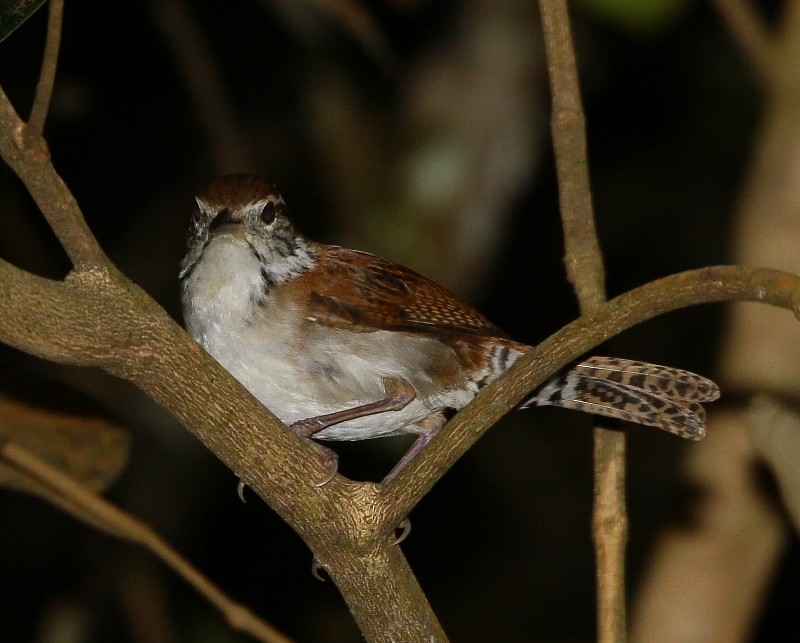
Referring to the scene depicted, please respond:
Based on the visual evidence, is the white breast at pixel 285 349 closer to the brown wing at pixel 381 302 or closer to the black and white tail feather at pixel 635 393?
the brown wing at pixel 381 302

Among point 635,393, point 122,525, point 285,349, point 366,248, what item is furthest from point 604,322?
point 366,248

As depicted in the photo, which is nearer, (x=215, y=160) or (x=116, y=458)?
(x=116, y=458)

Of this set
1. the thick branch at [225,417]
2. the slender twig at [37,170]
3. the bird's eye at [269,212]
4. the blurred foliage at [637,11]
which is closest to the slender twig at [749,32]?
the blurred foliage at [637,11]

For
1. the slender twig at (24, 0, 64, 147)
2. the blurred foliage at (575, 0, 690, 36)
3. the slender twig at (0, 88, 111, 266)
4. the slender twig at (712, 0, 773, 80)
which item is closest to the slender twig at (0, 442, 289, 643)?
the slender twig at (0, 88, 111, 266)

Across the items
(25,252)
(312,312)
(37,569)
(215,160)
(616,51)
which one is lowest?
(37,569)

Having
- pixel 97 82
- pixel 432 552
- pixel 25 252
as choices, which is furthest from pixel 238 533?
pixel 97 82

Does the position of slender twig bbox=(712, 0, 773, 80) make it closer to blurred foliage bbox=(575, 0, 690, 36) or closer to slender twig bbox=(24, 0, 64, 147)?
blurred foliage bbox=(575, 0, 690, 36)

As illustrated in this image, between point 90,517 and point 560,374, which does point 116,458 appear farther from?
point 560,374
